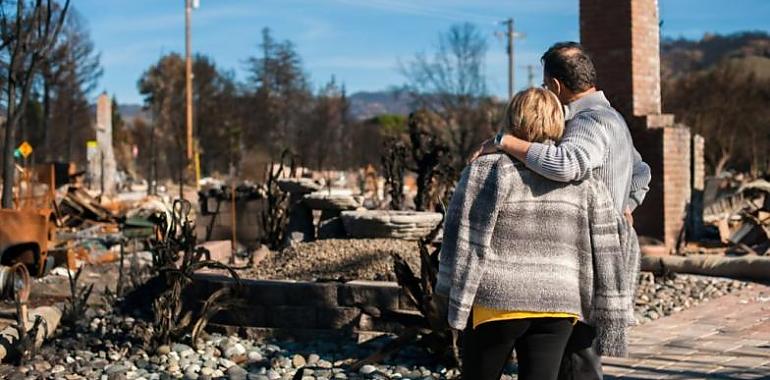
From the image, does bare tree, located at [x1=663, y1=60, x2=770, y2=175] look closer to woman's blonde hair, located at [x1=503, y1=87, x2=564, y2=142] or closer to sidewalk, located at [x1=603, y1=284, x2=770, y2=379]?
sidewalk, located at [x1=603, y1=284, x2=770, y2=379]

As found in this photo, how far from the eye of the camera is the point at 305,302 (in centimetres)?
657

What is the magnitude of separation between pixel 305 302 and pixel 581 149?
3.64 m

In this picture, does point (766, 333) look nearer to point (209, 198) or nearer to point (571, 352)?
point (571, 352)

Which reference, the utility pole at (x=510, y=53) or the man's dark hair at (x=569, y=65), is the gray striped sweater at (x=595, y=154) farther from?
the utility pole at (x=510, y=53)

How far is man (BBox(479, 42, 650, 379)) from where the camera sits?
314cm

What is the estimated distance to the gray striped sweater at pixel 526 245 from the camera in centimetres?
312

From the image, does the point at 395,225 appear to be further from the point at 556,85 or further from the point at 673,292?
the point at 556,85

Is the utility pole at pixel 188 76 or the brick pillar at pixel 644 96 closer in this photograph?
the brick pillar at pixel 644 96

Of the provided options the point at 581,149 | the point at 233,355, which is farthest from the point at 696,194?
the point at 581,149

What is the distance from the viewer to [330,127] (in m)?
41.2

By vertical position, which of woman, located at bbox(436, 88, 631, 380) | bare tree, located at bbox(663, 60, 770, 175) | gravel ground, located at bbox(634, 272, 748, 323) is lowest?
gravel ground, located at bbox(634, 272, 748, 323)

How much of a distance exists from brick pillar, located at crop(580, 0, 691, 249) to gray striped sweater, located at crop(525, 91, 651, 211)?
828 centimetres

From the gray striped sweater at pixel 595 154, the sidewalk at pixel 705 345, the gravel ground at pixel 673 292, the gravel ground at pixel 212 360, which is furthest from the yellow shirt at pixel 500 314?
the gravel ground at pixel 673 292

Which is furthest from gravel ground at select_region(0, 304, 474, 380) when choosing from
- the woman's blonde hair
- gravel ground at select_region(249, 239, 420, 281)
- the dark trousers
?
the woman's blonde hair
